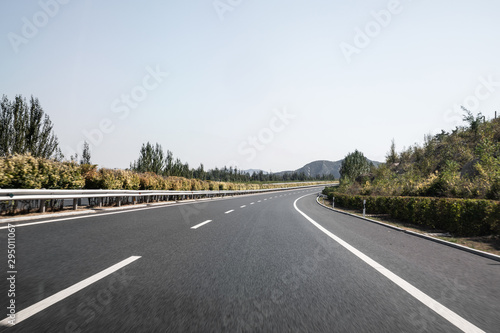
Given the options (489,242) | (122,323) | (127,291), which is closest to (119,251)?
(127,291)

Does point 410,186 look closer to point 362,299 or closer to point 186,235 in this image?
point 186,235

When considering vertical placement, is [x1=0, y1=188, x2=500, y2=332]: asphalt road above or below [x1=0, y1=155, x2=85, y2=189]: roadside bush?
below

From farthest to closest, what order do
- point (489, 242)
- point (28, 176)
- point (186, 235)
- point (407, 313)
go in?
point (28, 176) → point (489, 242) → point (186, 235) → point (407, 313)

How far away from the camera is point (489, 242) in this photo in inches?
340

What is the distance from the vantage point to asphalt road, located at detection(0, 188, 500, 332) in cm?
271

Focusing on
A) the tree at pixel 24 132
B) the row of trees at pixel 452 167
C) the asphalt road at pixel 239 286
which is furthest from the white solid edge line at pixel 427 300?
the tree at pixel 24 132

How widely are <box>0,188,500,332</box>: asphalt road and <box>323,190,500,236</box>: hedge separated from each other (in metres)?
3.20

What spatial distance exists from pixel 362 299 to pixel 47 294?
11.1 feet

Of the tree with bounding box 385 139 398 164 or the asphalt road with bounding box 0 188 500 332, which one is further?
the tree with bounding box 385 139 398 164

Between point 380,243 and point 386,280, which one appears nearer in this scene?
point 386,280

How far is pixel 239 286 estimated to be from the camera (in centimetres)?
372

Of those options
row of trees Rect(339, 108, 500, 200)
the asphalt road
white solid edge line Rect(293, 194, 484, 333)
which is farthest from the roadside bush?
row of trees Rect(339, 108, 500, 200)

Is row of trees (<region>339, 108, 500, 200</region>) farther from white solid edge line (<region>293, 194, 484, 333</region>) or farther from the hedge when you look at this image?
white solid edge line (<region>293, 194, 484, 333</region>)

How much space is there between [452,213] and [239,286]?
9740 mm
